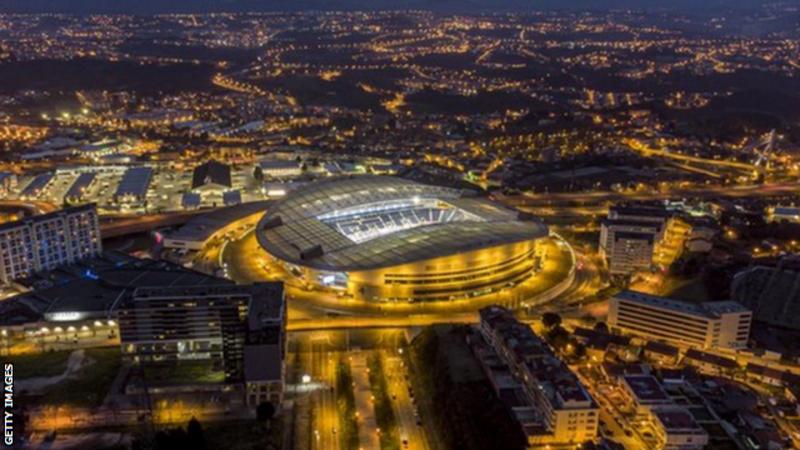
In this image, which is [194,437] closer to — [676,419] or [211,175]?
[676,419]

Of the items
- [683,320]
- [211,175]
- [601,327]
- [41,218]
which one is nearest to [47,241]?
[41,218]

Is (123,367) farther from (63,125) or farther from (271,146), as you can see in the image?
(63,125)

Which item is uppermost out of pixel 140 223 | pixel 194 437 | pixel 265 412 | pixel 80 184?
pixel 194 437

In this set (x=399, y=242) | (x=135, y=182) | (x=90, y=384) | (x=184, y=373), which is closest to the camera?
(x=90, y=384)

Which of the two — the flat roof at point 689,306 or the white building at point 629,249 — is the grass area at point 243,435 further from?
the white building at point 629,249

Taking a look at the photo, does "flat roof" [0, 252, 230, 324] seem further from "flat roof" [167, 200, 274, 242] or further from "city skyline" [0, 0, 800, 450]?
"flat roof" [167, 200, 274, 242]

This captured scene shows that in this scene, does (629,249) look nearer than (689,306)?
No

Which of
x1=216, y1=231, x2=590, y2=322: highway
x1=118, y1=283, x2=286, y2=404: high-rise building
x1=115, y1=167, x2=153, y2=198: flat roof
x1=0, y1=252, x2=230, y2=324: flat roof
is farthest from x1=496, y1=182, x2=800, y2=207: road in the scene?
x1=118, y1=283, x2=286, y2=404: high-rise building
